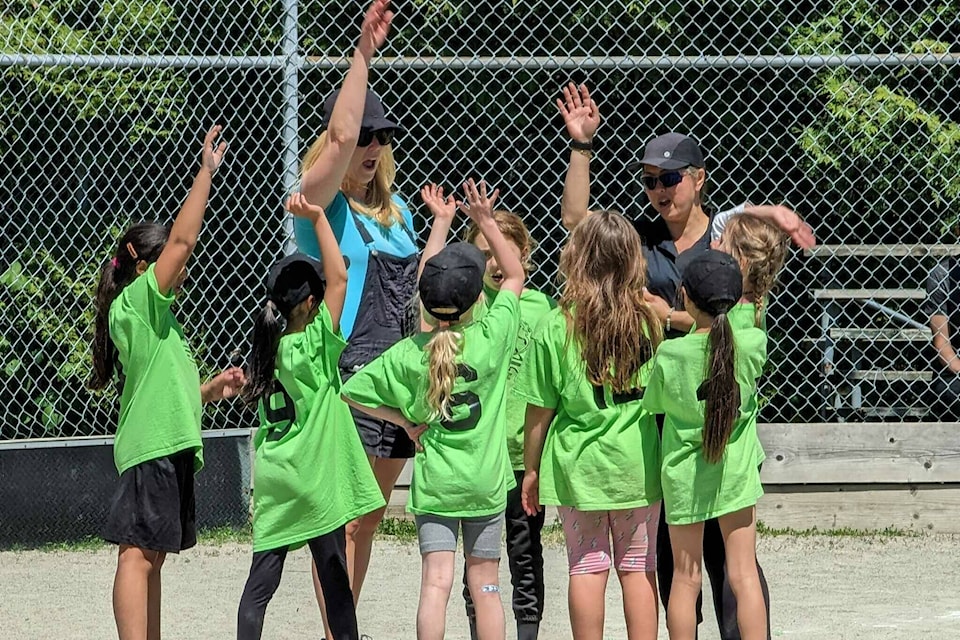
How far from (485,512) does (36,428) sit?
3.73m

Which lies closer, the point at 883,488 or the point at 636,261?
the point at 636,261

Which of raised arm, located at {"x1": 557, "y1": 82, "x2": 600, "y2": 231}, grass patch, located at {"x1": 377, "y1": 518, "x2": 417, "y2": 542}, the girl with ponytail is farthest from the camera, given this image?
grass patch, located at {"x1": 377, "y1": 518, "x2": 417, "y2": 542}

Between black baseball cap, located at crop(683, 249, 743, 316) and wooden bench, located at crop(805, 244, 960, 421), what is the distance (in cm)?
283

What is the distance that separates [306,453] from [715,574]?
4.51ft

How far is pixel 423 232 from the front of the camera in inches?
280

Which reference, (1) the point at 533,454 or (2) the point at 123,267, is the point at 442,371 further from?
(2) the point at 123,267

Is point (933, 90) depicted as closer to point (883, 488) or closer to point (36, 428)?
point (883, 488)

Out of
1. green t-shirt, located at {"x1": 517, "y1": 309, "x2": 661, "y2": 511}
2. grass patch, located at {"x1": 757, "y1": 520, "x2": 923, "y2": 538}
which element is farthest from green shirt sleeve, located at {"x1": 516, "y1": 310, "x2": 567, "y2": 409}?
grass patch, located at {"x1": 757, "y1": 520, "x2": 923, "y2": 538}

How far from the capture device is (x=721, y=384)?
4.06m

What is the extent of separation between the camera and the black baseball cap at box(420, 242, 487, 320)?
Result: 13.5 ft

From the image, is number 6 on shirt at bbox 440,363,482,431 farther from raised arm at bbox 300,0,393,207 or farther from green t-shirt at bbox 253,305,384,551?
raised arm at bbox 300,0,393,207

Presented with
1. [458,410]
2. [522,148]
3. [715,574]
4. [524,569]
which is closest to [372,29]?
[458,410]

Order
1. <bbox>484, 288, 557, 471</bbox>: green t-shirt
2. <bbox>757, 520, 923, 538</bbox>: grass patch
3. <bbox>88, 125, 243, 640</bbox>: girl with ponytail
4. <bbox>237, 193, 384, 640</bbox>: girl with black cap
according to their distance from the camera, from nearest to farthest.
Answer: <bbox>237, 193, 384, 640</bbox>: girl with black cap
<bbox>88, 125, 243, 640</bbox>: girl with ponytail
<bbox>484, 288, 557, 471</bbox>: green t-shirt
<bbox>757, 520, 923, 538</bbox>: grass patch

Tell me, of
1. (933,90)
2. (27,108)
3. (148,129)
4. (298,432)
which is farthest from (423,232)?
(298,432)
